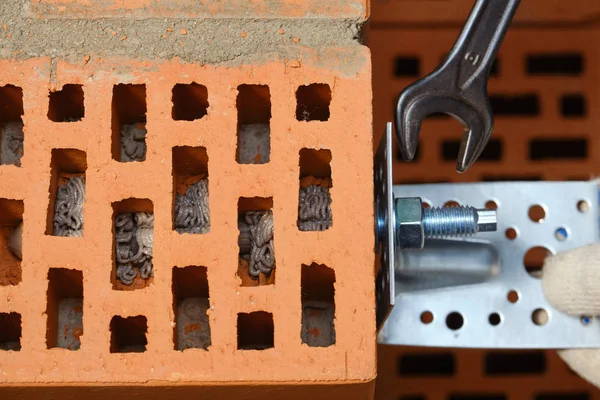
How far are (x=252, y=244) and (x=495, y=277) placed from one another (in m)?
0.31

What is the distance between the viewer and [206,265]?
67cm

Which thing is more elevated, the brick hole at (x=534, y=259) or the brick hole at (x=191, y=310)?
the brick hole at (x=534, y=259)

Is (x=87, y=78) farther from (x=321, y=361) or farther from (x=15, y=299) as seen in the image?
(x=321, y=361)

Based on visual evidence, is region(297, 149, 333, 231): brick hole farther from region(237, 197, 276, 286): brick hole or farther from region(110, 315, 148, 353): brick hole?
region(110, 315, 148, 353): brick hole

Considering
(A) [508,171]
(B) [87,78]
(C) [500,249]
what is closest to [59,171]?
(B) [87,78]

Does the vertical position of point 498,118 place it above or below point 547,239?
above

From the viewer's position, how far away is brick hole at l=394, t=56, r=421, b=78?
4.00 feet

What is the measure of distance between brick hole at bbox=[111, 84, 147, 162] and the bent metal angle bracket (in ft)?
0.99

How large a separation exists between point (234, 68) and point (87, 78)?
138 mm

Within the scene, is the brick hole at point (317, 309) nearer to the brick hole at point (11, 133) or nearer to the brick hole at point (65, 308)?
the brick hole at point (65, 308)

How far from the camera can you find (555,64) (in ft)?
4.05

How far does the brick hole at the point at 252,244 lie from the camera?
28.3 inches

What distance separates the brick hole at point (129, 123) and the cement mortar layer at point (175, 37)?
0.04 metres

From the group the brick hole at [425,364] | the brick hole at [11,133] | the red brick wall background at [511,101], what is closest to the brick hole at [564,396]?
the red brick wall background at [511,101]
